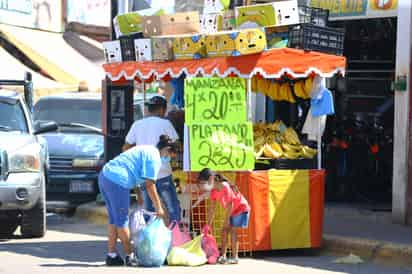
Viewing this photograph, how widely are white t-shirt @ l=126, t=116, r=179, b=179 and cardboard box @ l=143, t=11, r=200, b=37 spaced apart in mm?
1062

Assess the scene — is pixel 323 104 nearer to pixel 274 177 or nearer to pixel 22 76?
pixel 274 177

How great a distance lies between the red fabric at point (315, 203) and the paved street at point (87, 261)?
0.88 feet

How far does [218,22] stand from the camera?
12.3 metres

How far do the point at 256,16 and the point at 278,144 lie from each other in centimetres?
151

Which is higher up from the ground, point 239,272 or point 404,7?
point 404,7

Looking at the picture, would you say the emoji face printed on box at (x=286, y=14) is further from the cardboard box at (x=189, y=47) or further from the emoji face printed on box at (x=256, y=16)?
the cardboard box at (x=189, y=47)

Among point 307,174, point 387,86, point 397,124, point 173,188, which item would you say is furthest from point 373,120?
point 173,188

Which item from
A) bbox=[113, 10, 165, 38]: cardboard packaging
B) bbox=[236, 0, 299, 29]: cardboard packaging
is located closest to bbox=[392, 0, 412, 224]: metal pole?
bbox=[236, 0, 299, 29]: cardboard packaging

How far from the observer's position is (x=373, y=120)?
15.9 m

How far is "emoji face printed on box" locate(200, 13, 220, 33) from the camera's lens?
1230 cm

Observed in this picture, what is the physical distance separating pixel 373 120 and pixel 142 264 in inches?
249

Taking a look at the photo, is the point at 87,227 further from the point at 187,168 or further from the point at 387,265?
the point at 387,265

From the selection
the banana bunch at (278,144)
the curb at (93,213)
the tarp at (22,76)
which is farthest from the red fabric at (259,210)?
the tarp at (22,76)

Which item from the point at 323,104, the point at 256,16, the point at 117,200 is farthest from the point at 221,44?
the point at 117,200
